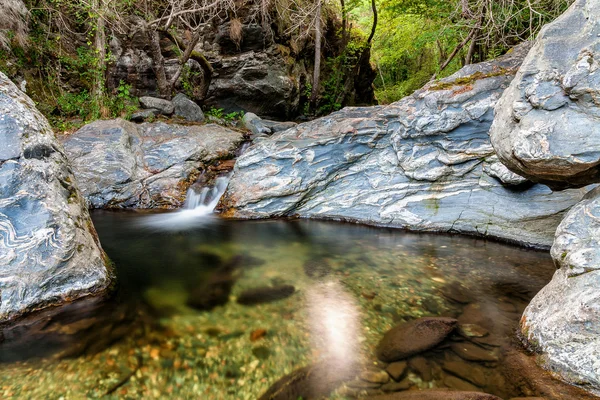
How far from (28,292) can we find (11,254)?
0.36m

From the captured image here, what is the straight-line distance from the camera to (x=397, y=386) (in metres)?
2.17

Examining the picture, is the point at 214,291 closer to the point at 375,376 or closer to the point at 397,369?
the point at 375,376

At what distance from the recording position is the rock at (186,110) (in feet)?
34.7

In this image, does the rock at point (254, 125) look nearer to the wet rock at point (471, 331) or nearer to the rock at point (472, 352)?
the wet rock at point (471, 331)

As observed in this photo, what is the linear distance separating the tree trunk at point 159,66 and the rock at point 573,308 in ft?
38.4

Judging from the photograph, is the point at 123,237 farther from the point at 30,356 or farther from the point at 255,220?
the point at 30,356

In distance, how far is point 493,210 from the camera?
5.46m

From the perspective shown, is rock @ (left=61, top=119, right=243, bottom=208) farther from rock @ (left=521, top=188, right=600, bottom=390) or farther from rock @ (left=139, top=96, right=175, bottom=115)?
rock @ (left=521, top=188, right=600, bottom=390)

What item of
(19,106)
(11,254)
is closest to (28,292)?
(11,254)

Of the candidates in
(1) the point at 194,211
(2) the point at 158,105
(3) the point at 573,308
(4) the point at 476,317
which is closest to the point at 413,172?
(4) the point at 476,317

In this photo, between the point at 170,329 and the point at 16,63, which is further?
the point at 16,63

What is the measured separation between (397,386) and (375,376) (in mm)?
161

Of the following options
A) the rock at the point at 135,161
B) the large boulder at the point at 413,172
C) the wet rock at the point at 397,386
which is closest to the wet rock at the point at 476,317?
the wet rock at the point at 397,386

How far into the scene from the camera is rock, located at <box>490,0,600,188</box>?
2570mm
